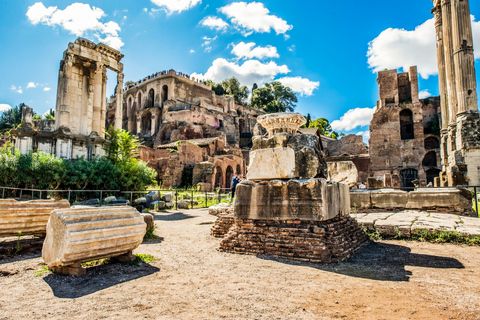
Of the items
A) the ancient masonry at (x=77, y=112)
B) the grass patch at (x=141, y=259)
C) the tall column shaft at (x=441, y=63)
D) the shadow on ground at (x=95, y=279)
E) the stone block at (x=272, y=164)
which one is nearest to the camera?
the shadow on ground at (x=95, y=279)

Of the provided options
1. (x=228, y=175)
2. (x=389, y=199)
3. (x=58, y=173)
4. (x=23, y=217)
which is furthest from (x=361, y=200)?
(x=228, y=175)

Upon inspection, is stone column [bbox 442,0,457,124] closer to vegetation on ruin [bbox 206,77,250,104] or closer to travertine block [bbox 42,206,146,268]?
travertine block [bbox 42,206,146,268]

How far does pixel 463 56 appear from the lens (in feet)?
57.1

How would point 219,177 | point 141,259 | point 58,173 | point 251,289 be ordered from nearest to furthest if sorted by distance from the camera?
point 251,289
point 141,259
point 58,173
point 219,177

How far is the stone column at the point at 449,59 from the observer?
60.7ft

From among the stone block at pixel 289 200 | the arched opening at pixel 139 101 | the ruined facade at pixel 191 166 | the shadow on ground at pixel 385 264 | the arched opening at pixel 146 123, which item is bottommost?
the shadow on ground at pixel 385 264

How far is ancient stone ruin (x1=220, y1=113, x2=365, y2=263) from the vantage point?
15.9ft

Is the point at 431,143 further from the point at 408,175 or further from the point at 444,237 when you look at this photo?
the point at 444,237

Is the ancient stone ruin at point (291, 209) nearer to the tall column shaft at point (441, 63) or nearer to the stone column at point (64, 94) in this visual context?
the stone column at point (64, 94)

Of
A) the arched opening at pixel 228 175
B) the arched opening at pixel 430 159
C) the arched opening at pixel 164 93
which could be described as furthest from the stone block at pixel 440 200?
the arched opening at pixel 164 93

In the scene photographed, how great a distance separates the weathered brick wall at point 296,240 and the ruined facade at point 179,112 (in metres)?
39.2

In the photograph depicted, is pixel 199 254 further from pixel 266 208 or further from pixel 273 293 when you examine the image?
pixel 273 293

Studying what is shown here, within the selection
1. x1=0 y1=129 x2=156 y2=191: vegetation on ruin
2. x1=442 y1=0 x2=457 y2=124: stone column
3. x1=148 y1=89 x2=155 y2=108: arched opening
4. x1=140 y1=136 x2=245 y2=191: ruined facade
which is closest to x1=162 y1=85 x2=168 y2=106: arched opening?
x1=148 y1=89 x2=155 y2=108: arched opening

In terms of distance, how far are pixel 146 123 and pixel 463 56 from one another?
48745 mm
